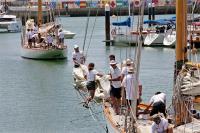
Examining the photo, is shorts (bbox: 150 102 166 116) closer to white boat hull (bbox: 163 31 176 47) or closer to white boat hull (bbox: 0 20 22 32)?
white boat hull (bbox: 163 31 176 47)

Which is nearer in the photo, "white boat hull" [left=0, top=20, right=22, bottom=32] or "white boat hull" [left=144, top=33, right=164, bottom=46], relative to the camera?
"white boat hull" [left=144, top=33, right=164, bottom=46]

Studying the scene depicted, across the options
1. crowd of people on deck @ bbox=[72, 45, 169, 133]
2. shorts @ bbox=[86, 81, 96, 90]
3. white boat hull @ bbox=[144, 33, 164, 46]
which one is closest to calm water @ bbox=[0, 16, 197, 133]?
shorts @ bbox=[86, 81, 96, 90]

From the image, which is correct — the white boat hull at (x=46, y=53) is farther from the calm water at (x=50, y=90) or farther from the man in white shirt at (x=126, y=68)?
the man in white shirt at (x=126, y=68)

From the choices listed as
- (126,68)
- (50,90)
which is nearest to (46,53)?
(50,90)

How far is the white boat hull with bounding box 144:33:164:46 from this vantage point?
77.4m

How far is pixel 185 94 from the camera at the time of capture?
2119cm

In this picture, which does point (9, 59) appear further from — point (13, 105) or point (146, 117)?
point (146, 117)

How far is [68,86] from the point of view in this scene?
44.7 m

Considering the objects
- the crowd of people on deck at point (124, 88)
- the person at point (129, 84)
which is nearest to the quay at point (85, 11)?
the crowd of people on deck at point (124, 88)

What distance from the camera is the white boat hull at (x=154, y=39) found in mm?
77363

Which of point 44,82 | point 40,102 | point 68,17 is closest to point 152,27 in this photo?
point 44,82

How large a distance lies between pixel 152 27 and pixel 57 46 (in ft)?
83.4

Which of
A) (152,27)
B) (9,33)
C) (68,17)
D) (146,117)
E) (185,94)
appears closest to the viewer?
(185,94)

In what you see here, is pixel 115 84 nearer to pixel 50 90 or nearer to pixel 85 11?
pixel 50 90
